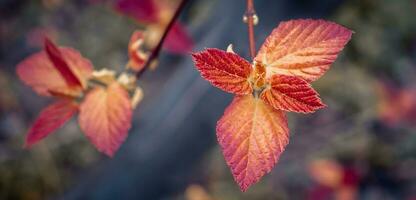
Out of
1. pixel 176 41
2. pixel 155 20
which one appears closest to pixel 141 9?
pixel 155 20

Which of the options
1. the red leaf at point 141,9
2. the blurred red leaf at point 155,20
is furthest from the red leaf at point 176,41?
the red leaf at point 141,9

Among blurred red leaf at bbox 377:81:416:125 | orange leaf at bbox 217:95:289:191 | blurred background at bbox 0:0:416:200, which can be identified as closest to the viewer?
orange leaf at bbox 217:95:289:191

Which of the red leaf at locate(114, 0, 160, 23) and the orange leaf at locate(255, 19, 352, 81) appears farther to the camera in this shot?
the red leaf at locate(114, 0, 160, 23)

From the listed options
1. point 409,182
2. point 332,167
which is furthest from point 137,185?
point 409,182

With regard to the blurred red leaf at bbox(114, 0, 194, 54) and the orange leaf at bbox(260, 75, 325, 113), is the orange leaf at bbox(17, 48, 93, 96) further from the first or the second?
the blurred red leaf at bbox(114, 0, 194, 54)

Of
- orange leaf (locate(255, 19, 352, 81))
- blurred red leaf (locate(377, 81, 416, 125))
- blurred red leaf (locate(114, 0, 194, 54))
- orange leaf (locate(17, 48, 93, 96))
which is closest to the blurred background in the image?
blurred red leaf (locate(377, 81, 416, 125))

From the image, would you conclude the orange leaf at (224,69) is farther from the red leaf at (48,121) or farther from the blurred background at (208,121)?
the blurred background at (208,121)
